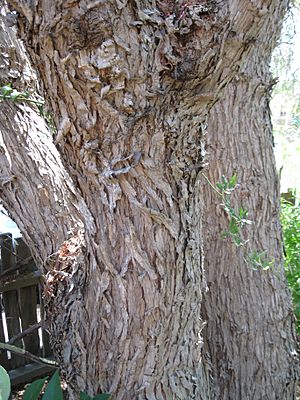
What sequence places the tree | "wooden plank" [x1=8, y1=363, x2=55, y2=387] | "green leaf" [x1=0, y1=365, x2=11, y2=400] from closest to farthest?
the tree
"green leaf" [x1=0, y1=365, x2=11, y2=400]
"wooden plank" [x1=8, y1=363, x2=55, y2=387]

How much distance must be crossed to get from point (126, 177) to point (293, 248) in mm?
2496

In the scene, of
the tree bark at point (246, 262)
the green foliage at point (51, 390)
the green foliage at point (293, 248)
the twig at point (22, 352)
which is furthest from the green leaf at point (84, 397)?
the green foliage at point (293, 248)

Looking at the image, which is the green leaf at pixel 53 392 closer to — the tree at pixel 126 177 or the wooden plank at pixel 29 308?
the tree at pixel 126 177

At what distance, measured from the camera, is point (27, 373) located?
3.67 meters

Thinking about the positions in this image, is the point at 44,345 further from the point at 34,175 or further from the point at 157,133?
the point at 157,133

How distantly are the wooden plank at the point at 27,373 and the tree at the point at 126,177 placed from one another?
2.01 meters

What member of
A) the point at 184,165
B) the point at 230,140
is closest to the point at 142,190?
the point at 184,165

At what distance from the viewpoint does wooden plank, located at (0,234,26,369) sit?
3.53 m

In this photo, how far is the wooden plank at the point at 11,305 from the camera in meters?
3.53

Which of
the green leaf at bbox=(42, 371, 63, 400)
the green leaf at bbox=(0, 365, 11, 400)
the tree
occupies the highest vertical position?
the tree

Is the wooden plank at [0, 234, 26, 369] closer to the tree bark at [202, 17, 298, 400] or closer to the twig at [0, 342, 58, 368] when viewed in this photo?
the twig at [0, 342, 58, 368]

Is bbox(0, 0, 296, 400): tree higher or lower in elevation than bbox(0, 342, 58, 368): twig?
higher

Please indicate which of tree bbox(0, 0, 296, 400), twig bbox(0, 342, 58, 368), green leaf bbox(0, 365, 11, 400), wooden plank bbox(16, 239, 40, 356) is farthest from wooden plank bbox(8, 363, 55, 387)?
green leaf bbox(0, 365, 11, 400)

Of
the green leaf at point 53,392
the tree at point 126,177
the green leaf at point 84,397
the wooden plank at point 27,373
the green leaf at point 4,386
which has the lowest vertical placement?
the wooden plank at point 27,373
